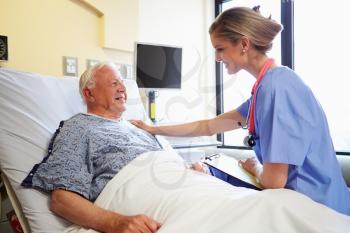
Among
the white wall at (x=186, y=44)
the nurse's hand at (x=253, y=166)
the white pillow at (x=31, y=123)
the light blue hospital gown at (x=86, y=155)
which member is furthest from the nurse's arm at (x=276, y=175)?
the white wall at (x=186, y=44)

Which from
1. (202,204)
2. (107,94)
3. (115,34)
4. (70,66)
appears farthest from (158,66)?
(202,204)

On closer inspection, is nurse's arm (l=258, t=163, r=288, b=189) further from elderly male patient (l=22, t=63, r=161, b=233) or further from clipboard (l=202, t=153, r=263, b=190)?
elderly male patient (l=22, t=63, r=161, b=233)

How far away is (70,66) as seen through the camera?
74.9 inches

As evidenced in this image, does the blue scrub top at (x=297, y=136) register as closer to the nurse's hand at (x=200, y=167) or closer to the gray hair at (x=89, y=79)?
the nurse's hand at (x=200, y=167)

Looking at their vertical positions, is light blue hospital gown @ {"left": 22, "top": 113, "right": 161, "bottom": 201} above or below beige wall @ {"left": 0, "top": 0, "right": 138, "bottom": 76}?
below

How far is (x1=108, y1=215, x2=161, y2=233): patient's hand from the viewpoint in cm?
82

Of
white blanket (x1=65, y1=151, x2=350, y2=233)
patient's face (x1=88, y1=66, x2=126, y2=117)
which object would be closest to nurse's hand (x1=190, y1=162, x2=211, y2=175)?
white blanket (x1=65, y1=151, x2=350, y2=233)

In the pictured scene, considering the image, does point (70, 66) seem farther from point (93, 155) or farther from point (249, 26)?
point (249, 26)

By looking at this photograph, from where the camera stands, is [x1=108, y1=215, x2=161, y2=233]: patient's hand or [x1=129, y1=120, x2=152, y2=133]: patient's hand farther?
[x1=129, y1=120, x2=152, y2=133]: patient's hand

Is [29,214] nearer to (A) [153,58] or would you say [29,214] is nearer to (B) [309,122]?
(B) [309,122]

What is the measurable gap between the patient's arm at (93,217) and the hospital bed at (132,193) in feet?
0.13

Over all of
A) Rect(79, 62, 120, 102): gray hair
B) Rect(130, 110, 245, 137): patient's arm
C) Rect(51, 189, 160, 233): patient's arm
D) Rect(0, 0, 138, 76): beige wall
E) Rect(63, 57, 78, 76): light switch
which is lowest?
Rect(51, 189, 160, 233): patient's arm

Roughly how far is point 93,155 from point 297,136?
2.30 ft

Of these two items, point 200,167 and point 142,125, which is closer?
point 200,167
